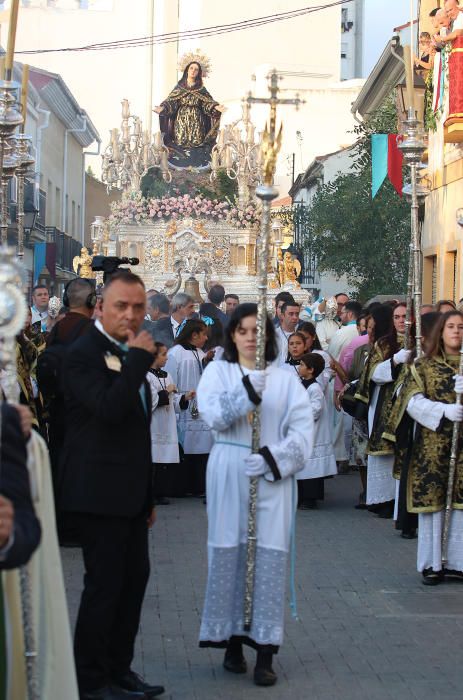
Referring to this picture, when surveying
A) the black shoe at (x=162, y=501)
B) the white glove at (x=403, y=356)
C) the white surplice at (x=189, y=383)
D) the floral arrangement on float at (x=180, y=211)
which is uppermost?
the floral arrangement on float at (x=180, y=211)

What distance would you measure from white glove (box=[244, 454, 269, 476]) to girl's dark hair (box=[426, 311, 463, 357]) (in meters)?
2.69

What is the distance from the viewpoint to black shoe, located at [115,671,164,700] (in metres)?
5.70

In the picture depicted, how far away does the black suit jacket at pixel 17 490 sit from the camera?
3623mm

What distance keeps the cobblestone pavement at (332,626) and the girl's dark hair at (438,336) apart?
59.4 inches

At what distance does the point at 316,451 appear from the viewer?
11891 mm

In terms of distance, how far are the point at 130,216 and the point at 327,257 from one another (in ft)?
17.3

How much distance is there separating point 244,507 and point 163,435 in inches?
248

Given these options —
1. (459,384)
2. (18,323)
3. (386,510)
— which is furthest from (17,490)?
(386,510)

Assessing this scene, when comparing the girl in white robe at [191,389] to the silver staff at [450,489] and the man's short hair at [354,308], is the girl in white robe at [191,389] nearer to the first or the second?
the man's short hair at [354,308]

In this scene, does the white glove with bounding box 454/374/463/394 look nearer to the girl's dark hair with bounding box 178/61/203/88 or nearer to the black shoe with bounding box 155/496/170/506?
the black shoe with bounding box 155/496/170/506

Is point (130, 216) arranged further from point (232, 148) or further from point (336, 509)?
point (336, 509)

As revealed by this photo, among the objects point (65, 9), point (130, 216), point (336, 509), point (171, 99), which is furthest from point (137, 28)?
point (336, 509)

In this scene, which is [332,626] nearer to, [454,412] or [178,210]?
[454,412]

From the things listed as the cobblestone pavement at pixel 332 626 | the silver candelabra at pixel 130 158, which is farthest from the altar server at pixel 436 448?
the silver candelabra at pixel 130 158
